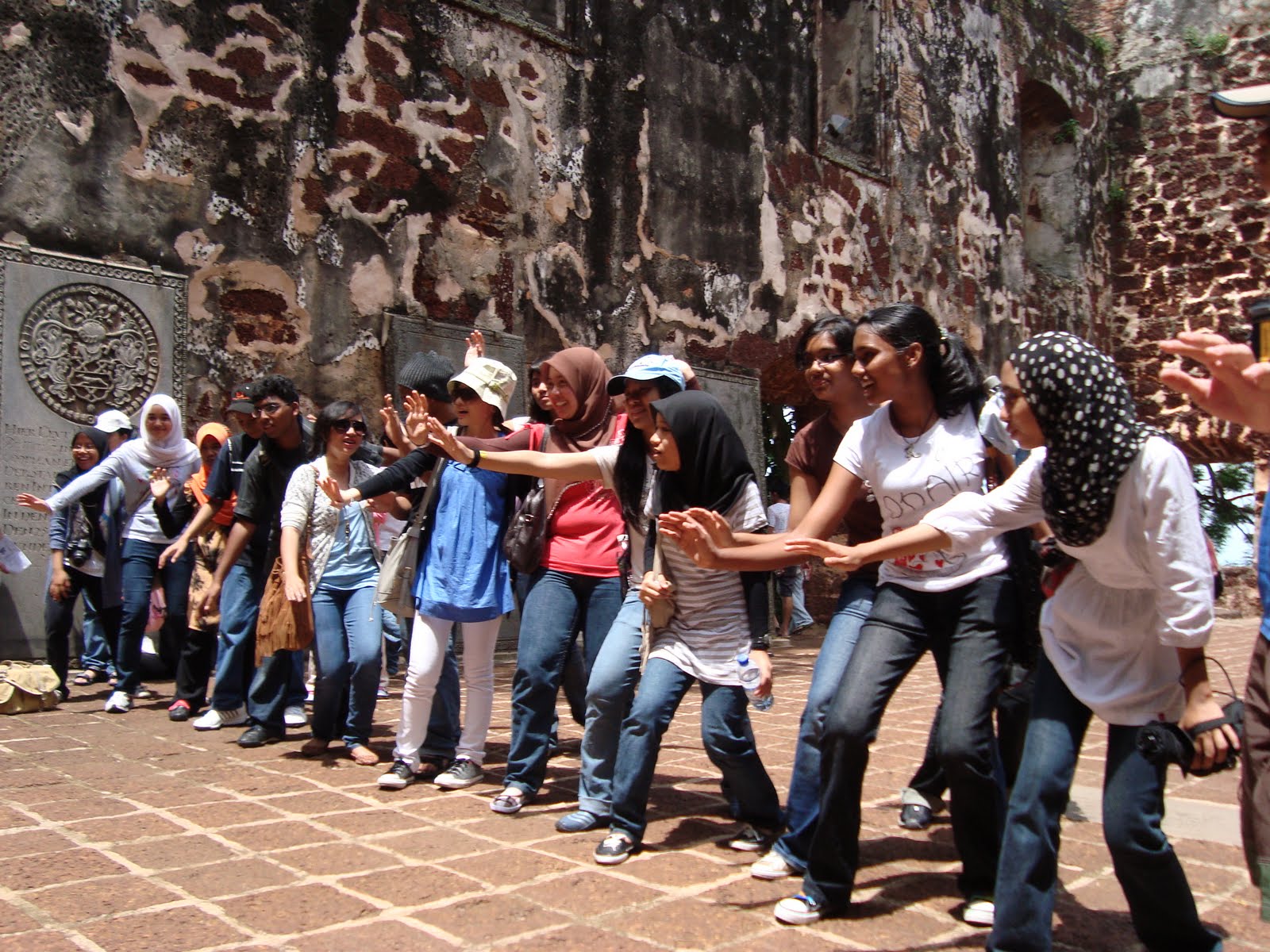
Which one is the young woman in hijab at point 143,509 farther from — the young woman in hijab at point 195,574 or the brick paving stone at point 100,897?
the brick paving stone at point 100,897

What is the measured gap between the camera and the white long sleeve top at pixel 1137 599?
7.87 ft

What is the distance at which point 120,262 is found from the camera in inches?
275

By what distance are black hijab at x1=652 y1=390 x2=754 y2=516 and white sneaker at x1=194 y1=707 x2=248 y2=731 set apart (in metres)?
2.91

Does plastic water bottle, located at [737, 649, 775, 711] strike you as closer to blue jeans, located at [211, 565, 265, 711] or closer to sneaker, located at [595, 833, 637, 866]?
sneaker, located at [595, 833, 637, 866]

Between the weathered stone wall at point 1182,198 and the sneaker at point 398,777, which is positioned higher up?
the weathered stone wall at point 1182,198

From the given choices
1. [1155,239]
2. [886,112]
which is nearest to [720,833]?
[886,112]

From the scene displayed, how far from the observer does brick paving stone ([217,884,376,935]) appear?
279cm

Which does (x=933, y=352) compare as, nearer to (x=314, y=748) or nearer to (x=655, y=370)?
(x=655, y=370)

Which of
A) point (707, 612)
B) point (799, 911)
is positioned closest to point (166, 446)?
point (707, 612)

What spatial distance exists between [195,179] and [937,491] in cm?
574

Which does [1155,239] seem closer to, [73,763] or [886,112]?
[886,112]

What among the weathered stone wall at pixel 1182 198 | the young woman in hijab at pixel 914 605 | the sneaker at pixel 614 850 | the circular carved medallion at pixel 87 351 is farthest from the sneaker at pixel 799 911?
the weathered stone wall at pixel 1182 198

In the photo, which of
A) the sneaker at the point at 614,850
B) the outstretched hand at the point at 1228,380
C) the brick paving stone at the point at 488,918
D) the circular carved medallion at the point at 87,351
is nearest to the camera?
the outstretched hand at the point at 1228,380

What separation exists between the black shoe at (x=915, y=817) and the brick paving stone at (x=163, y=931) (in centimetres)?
212
